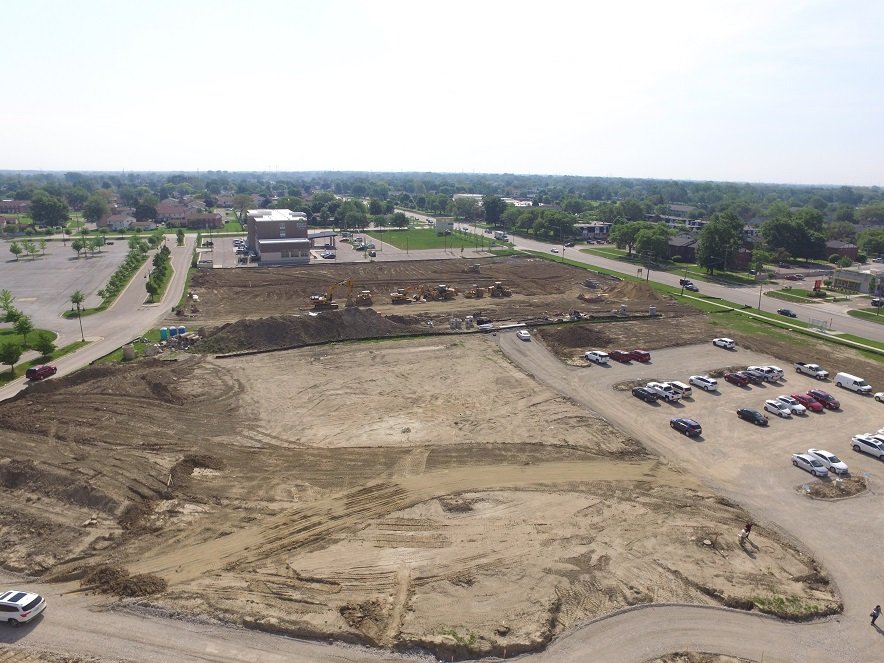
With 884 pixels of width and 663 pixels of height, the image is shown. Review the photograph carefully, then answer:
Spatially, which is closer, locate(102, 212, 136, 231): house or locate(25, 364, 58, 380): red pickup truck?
locate(25, 364, 58, 380): red pickup truck

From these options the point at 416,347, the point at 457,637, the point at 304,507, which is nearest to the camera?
the point at 457,637

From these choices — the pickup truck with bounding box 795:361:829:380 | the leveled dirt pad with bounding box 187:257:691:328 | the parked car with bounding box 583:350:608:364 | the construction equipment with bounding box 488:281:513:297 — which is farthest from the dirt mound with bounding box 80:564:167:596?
the construction equipment with bounding box 488:281:513:297

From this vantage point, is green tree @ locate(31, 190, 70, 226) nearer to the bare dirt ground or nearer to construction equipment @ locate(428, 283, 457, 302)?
construction equipment @ locate(428, 283, 457, 302)

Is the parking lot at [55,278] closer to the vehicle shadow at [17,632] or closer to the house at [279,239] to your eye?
the house at [279,239]

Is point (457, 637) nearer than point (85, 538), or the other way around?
point (457, 637)

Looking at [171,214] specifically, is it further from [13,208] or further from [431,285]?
[431,285]

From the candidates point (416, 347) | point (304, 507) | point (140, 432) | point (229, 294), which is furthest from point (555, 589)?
point (229, 294)

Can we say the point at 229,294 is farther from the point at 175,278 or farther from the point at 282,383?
the point at 282,383
